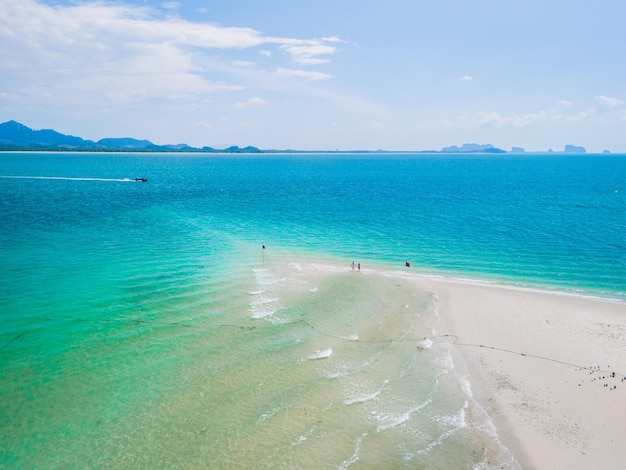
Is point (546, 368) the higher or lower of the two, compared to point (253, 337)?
lower

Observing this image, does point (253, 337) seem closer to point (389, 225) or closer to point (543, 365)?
point (543, 365)

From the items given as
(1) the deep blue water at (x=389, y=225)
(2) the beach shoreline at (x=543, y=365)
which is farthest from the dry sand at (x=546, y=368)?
→ (1) the deep blue water at (x=389, y=225)

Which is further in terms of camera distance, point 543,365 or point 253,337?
point 253,337

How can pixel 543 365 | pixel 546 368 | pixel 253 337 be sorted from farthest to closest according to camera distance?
pixel 253 337 < pixel 543 365 < pixel 546 368

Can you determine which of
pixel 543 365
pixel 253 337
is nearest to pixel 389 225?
pixel 253 337

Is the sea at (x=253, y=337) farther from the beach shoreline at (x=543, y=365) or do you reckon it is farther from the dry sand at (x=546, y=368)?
the dry sand at (x=546, y=368)

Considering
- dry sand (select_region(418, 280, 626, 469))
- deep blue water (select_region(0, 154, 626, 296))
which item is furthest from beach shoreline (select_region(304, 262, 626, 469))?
deep blue water (select_region(0, 154, 626, 296))
